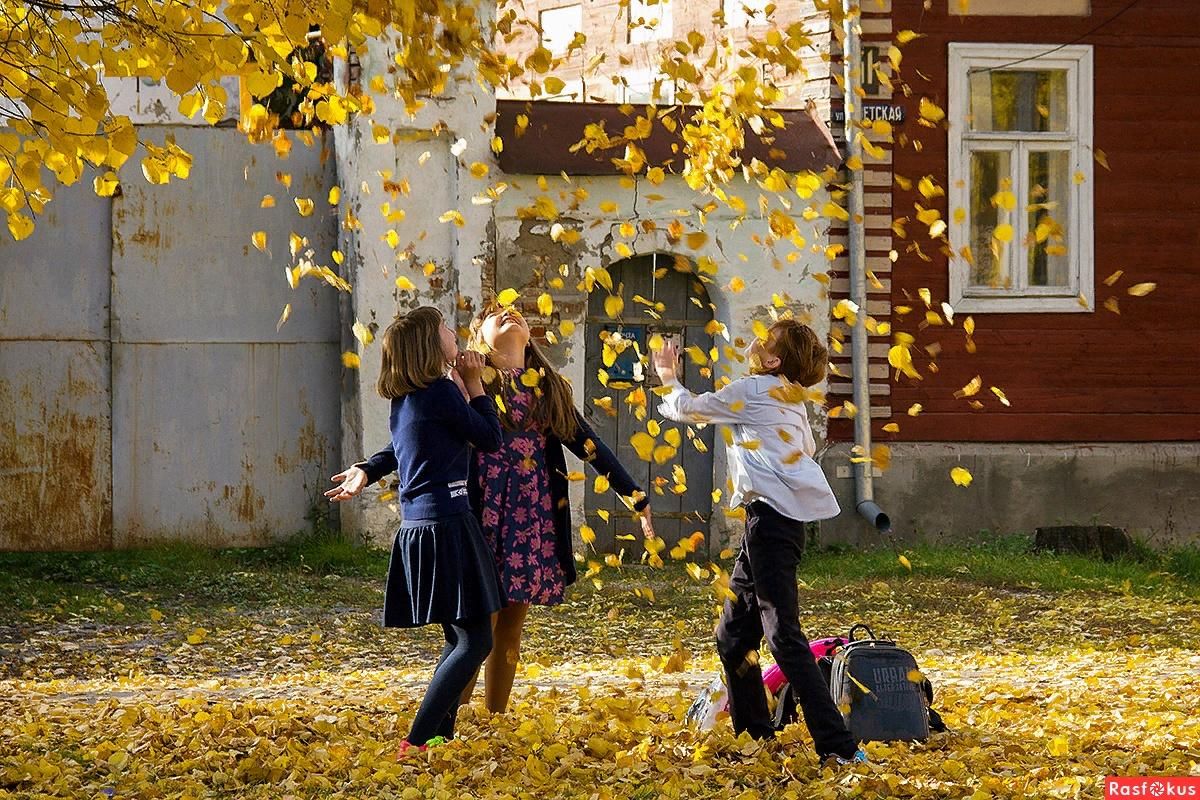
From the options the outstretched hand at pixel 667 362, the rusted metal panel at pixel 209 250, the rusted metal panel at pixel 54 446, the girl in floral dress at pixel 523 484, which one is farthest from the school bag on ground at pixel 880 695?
the rusted metal panel at pixel 54 446

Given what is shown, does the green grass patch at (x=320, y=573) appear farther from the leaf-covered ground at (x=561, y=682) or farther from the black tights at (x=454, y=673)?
the black tights at (x=454, y=673)

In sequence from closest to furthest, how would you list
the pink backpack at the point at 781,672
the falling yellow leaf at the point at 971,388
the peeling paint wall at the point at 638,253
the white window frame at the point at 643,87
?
the pink backpack at the point at 781,672
the falling yellow leaf at the point at 971,388
the peeling paint wall at the point at 638,253
the white window frame at the point at 643,87

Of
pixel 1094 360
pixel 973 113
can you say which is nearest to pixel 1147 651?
pixel 1094 360

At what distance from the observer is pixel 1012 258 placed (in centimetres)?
1135

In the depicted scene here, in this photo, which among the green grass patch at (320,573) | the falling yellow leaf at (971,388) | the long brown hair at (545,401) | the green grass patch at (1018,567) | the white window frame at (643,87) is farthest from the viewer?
the white window frame at (643,87)

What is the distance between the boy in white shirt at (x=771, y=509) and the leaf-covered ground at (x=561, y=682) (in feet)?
0.53

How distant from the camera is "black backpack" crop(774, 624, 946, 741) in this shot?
4.98 m

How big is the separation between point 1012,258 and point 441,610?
308 inches

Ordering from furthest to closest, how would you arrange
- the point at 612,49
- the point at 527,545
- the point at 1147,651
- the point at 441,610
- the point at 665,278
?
the point at 612,49 < the point at 665,278 < the point at 1147,651 < the point at 527,545 < the point at 441,610

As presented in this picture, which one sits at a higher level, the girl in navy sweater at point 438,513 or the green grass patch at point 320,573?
the girl in navy sweater at point 438,513

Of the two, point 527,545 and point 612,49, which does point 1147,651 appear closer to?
point 527,545

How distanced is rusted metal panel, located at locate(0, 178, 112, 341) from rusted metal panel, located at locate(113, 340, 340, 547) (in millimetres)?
396

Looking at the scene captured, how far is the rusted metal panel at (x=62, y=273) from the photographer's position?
10234mm

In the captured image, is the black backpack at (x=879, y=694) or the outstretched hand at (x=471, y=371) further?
the black backpack at (x=879, y=694)
